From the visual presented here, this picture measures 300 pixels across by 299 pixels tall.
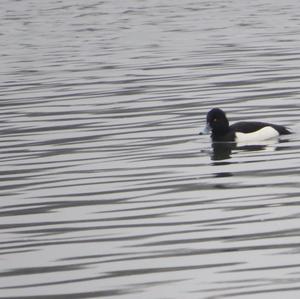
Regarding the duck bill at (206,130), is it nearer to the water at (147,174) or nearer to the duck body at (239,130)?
the duck body at (239,130)

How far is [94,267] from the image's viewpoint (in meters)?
12.6

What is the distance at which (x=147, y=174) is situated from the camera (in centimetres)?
1831

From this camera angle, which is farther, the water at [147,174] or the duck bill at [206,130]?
the duck bill at [206,130]

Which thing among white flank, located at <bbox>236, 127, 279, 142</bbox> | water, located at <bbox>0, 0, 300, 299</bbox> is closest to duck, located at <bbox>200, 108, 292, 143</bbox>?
white flank, located at <bbox>236, 127, 279, 142</bbox>

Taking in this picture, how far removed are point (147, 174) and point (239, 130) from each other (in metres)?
4.50

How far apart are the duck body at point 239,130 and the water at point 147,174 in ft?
0.66

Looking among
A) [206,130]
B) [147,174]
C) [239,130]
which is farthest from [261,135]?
[147,174]

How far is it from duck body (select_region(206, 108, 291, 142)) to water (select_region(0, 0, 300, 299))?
0.66 feet

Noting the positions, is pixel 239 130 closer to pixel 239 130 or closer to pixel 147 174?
pixel 239 130

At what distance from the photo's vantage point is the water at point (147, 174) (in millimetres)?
12250

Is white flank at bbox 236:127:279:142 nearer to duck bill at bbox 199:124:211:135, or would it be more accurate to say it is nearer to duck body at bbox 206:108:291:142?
duck body at bbox 206:108:291:142

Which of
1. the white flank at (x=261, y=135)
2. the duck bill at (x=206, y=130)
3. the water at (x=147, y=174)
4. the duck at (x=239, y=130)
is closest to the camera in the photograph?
the water at (x=147, y=174)

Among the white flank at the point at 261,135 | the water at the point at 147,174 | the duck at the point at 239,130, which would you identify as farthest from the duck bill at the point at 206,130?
the white flank at the point at 261,135

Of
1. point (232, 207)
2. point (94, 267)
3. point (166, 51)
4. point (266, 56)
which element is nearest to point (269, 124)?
point (232, 207)
